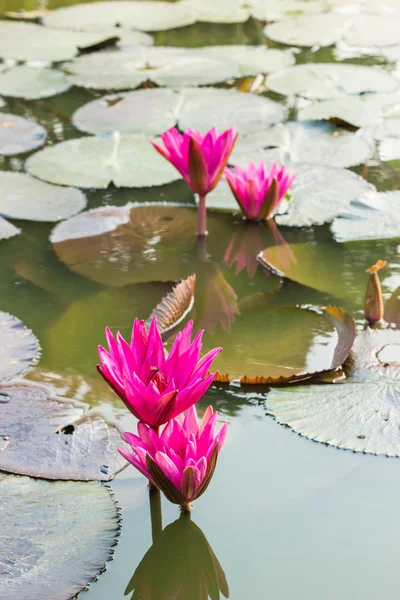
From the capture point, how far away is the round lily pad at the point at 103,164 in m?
2.43

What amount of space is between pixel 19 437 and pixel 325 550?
0.58 metres

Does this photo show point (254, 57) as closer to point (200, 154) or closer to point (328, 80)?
point (328, 80)

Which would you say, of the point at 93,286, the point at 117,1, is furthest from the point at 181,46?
the point at 93,286

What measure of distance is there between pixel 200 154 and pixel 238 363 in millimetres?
623

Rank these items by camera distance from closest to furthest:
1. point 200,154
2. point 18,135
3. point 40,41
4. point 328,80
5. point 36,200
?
point 200,154
point 36,200
point 18,135
point 328,80
point 40,41

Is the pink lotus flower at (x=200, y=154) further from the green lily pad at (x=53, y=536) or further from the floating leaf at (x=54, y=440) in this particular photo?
the green lily pad at (x=53, y=536)

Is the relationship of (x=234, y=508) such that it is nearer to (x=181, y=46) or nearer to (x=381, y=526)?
(x=381, y=526)

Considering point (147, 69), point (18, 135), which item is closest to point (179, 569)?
point (18, 135)

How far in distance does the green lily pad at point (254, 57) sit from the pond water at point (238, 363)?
1.00 metres

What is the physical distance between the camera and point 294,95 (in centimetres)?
311

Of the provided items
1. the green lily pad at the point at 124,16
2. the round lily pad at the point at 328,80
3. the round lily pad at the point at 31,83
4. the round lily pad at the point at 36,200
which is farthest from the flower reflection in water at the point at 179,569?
the green lily pad at the point at 124,16

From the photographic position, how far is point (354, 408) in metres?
1.40

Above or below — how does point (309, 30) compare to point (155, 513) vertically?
above

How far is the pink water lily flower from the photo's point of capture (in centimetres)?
109
